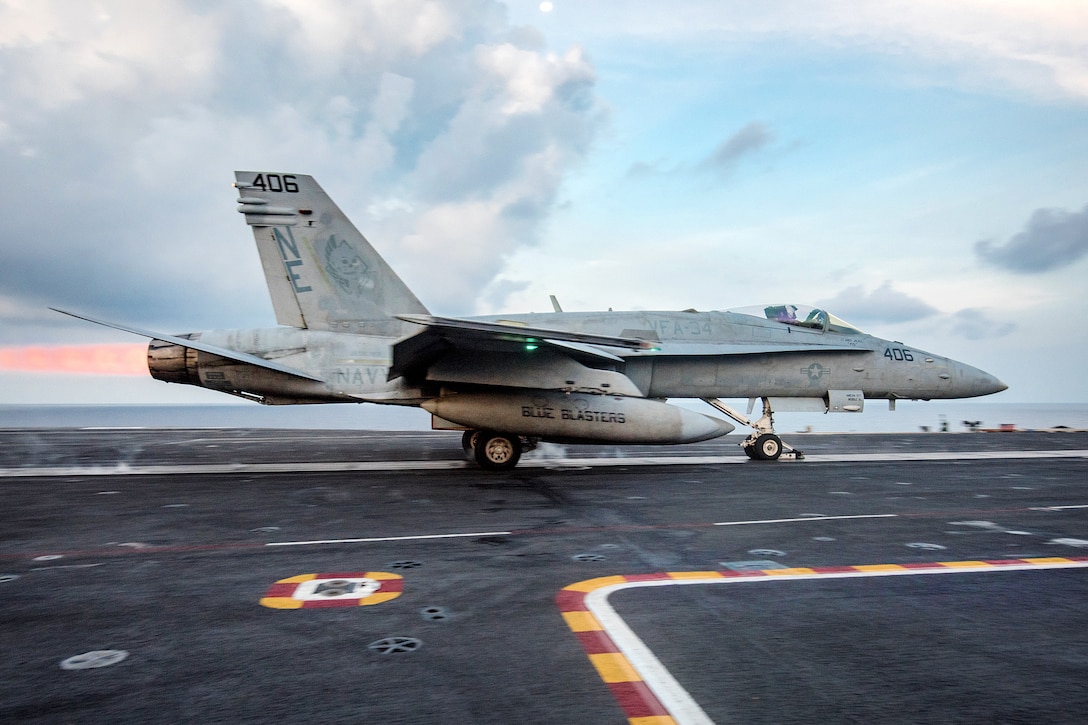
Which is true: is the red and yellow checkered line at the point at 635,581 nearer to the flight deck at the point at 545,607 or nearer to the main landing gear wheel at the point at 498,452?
the flight deck at the point at 545,607

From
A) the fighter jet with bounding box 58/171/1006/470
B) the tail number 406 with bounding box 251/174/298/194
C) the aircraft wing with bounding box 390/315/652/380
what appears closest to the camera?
the aircraft wing with bounding box 390/315/652/380

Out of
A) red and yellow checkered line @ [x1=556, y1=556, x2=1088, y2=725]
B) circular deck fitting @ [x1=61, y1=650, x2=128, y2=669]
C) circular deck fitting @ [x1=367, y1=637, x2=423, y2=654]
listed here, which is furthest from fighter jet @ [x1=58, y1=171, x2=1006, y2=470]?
circular deck fitting @ [x1=61, y1=650, x2=128, y2=669]

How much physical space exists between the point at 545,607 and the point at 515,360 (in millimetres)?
8040

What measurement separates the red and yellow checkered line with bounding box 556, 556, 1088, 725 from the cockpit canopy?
32.1 ft

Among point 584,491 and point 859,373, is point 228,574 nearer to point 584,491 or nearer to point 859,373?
point 584,491

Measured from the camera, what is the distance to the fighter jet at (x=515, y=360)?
1203 cm

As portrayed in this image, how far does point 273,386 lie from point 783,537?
10.3m

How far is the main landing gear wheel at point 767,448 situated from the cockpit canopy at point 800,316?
268 centimetres

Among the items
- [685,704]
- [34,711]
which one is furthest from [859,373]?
[34,711]

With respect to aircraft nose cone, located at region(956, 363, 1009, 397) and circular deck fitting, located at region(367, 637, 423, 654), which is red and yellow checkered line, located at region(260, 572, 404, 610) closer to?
circular deck fitting, located at region(367, 637, 423, 654)

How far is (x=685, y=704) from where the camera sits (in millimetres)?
2770

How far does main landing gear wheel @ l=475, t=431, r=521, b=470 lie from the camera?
512 inches

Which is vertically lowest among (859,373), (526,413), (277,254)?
(526,413)

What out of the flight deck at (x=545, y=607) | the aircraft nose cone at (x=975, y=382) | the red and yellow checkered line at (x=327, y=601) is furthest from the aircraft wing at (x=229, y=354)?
the aircraft nose cone at (x=975, y=382)
